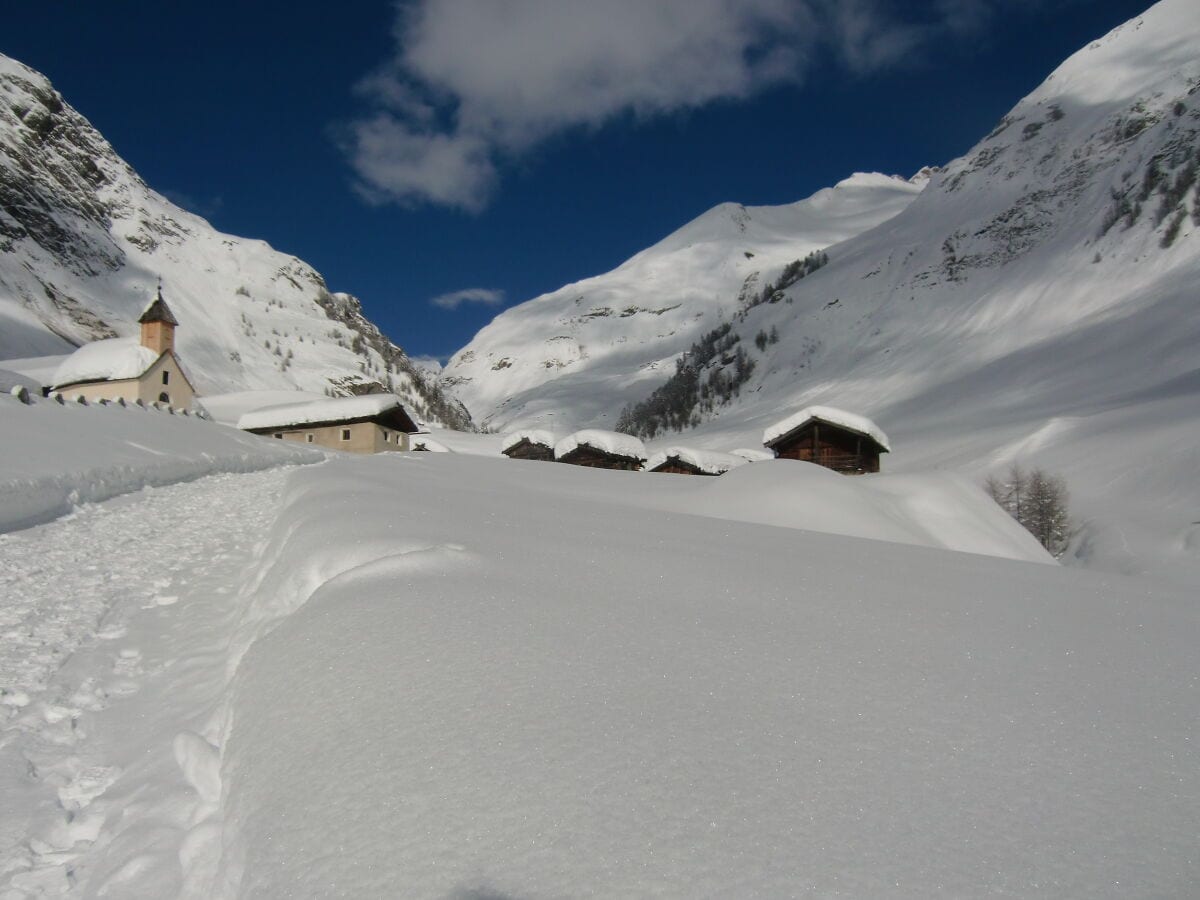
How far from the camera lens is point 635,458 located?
40.8m

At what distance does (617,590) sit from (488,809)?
2463 millimetres

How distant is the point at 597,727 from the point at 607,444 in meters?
38.0

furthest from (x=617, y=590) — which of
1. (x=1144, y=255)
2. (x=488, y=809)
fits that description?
(x=1144, y=255)

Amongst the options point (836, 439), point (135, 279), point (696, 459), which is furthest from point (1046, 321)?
point (135, 279)

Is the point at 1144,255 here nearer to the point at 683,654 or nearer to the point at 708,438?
the point at 708,438

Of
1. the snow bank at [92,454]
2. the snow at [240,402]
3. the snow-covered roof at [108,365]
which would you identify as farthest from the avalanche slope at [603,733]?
the snow at [240,402]

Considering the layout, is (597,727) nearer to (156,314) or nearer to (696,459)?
(696,459)

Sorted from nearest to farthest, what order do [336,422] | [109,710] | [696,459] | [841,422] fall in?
1. [109,710]
2. [841,422]
3. [696,459]
4. [336,422]

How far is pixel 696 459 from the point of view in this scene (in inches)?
1532

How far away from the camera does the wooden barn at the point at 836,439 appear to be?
35.2 metres

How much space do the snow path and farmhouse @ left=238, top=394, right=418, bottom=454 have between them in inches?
1451

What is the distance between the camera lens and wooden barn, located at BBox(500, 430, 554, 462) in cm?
4447

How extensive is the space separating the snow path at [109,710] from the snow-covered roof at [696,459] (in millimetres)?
32150

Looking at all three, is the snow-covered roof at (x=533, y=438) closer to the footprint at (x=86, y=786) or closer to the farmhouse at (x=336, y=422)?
the farmhouse at (x=336, y=422)
